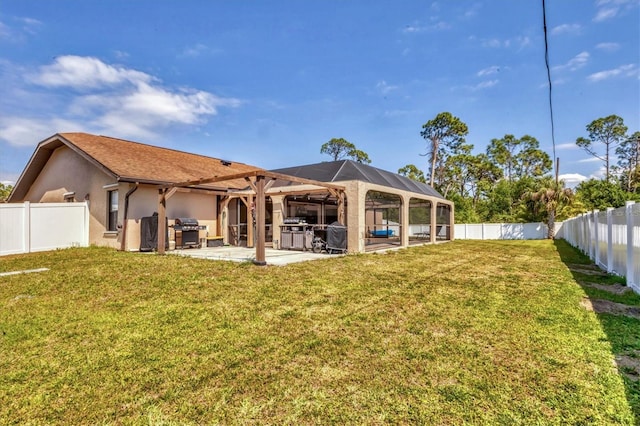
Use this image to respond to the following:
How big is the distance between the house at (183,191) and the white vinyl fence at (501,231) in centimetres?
965

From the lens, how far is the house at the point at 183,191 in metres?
11.1

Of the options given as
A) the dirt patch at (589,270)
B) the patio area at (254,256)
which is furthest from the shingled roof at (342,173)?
the dirt patch at (589,270)

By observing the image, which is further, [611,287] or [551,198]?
[551,198]

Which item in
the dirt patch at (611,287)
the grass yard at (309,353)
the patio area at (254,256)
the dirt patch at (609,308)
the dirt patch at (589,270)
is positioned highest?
the patio area at (254,256)

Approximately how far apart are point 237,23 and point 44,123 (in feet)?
47.6

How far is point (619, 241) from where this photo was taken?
714 cm

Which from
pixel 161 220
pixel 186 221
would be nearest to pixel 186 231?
pixel 186 221

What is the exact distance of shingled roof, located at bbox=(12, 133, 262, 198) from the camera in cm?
1136

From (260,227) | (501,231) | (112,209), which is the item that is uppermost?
(112,209)

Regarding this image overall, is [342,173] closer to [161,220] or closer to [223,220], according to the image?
[223,220]

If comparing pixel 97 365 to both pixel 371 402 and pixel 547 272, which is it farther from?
pixel 547 272

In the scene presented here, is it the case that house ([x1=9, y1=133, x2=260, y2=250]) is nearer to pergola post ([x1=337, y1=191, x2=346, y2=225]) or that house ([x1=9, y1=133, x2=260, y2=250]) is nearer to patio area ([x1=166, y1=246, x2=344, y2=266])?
patio area ([x1=166, y1=246, x2=344, y2=266])

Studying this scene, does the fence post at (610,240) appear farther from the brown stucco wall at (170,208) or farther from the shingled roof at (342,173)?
the brown stucco wall at (170,208)

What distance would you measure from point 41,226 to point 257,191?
823 cm
